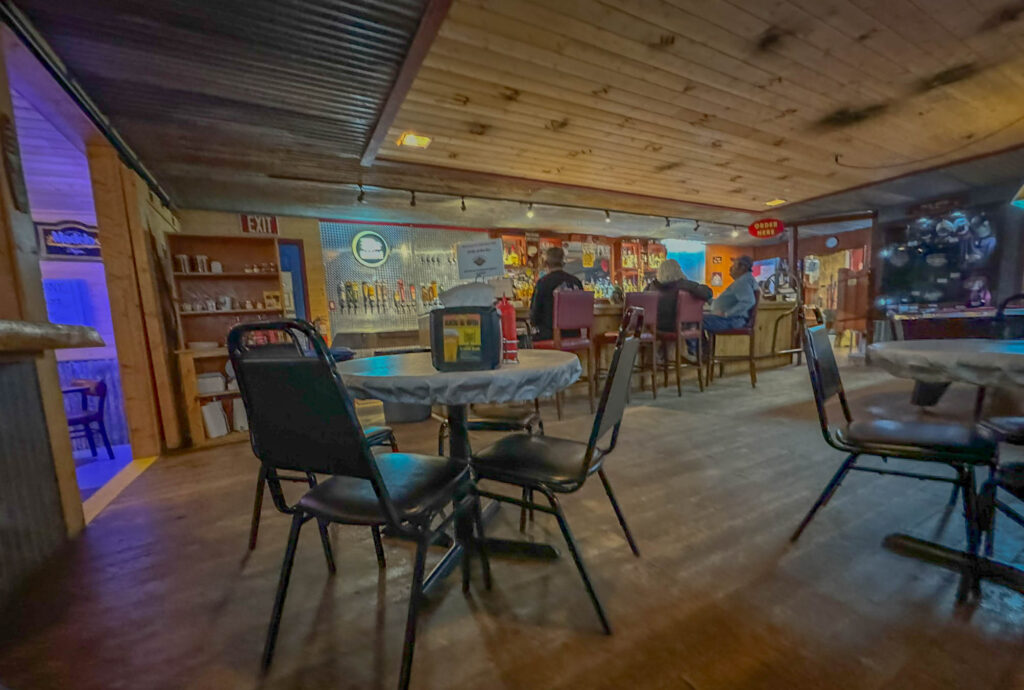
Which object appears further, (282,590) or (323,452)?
(282,590)

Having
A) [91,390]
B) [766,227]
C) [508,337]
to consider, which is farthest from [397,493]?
[766,227]

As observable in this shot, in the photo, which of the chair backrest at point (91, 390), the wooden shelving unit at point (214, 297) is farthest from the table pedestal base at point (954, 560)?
the chair backrest at point (91, 390)

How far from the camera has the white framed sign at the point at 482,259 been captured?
3.28m

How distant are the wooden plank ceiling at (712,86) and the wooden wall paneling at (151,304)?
6.61ft

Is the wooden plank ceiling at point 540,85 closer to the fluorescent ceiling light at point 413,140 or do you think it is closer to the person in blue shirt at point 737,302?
the fluorescent ceiling light at point 413,140

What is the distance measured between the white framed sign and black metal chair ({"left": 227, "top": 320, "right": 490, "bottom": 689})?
2323 mm

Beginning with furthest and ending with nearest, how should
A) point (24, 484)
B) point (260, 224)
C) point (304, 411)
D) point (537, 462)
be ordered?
point (260, 224) < point (24, 484) < point (537, 462) < point (304, 411)

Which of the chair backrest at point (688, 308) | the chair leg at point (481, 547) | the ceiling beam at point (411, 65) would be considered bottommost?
the chair leg at point (481, 547)

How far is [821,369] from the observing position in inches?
62.9

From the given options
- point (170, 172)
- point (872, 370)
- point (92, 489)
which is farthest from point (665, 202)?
point (92, 489)

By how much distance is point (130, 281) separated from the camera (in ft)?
10.2

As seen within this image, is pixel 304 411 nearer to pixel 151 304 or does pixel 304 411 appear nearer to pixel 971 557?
pixel 971 557

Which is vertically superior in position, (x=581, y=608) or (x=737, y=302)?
(x=737, y=302)

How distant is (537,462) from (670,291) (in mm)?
3564
